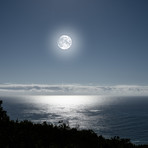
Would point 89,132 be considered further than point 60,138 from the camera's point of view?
Yes

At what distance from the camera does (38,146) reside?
12297 mm

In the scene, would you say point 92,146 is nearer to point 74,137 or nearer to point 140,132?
point 74,137

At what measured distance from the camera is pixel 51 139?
595 inches

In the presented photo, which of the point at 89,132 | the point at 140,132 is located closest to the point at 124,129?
the point at 140,132

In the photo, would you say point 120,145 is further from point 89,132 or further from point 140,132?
point 140,132

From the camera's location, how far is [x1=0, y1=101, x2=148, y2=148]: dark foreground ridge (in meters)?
12.9

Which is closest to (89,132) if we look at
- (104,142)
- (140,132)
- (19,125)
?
(104,142)

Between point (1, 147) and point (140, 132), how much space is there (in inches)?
4506

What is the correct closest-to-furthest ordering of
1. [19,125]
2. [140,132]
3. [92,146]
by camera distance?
[92,146], [19,125], [140,132]

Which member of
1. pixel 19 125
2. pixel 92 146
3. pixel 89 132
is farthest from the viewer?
pixel 19 125

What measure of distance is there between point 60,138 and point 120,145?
5.18 meters

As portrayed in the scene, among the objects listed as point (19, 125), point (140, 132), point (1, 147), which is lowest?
point (140, 132)

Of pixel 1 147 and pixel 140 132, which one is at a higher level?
pixel 1 147

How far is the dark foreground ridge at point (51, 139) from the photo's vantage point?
42.4 feet
